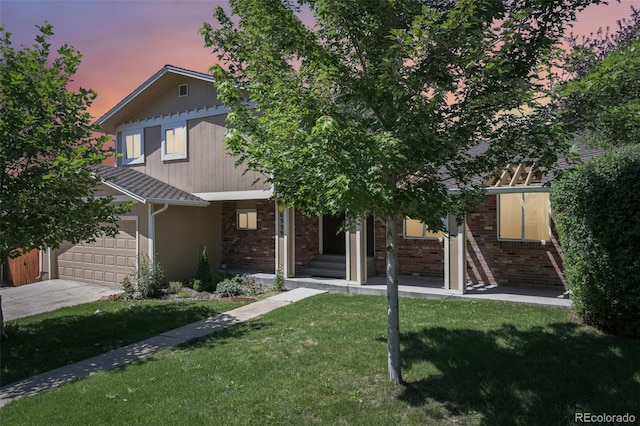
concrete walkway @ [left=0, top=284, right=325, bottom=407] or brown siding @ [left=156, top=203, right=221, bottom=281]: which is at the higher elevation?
brown siding @ [left=156, top=203, right=221, bottom=281]

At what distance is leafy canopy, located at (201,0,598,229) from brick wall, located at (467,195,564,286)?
6541 mm

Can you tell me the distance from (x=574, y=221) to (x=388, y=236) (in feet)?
12.6

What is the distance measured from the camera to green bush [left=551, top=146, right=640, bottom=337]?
6.05 meters

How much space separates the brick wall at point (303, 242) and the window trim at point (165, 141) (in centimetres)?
442

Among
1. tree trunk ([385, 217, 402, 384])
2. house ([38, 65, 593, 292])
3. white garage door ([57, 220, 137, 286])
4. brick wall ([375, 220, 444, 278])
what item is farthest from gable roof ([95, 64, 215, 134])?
tree trunk ([385, 217, 402, 384])

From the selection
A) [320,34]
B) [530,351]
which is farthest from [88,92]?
[530,351]

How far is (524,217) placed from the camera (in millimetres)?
10875

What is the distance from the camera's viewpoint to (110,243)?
1288 cm

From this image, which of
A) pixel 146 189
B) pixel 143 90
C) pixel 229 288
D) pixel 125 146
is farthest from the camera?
pixel 125 146

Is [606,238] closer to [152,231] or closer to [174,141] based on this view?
[152,231]

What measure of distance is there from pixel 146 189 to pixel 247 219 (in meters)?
3.41

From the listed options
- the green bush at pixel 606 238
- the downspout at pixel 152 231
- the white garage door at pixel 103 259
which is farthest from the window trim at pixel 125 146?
the green bush at pixel 606 238

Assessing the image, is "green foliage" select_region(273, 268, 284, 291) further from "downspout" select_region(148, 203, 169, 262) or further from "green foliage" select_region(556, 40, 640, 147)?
"green foliage" select_region(556, 40, 640, 147)

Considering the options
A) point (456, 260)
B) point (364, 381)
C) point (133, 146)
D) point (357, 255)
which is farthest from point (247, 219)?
point (364, 381)
